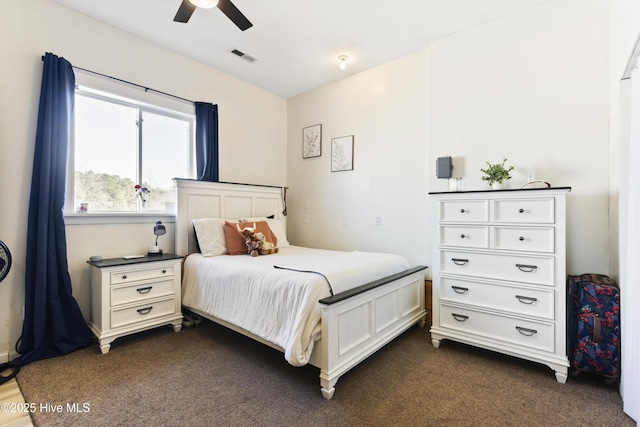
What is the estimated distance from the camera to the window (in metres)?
→ 2.75

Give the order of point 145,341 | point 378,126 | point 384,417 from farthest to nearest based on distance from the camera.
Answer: point 378,126 → point 145,341 → point 384,417

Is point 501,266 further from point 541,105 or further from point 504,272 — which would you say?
point 541,105

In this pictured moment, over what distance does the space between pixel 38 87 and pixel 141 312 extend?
2.05 metres

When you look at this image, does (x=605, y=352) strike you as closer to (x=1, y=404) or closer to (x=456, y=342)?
(x=456, y=342)

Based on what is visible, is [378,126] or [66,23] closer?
[66,23]

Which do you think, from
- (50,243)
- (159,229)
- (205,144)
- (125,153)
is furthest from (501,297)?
(125,153)

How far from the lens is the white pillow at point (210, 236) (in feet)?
10.0

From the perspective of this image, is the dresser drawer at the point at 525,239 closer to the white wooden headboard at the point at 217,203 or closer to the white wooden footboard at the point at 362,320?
the white wooden footboard at the point at 362,320

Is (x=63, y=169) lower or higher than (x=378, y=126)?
lower

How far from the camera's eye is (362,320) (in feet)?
7.07

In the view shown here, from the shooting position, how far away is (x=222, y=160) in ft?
12.3

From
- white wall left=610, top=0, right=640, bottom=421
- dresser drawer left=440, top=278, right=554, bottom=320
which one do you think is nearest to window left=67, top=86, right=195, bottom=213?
dresser drawer left=440, top=278, right=554, bottom=320

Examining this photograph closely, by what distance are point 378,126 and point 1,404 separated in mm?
3800

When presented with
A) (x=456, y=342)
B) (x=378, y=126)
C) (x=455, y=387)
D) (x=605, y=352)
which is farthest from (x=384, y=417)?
(x=378, y=126)
